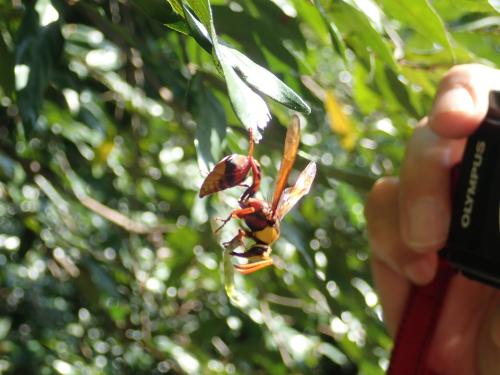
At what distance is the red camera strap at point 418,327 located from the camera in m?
0.63

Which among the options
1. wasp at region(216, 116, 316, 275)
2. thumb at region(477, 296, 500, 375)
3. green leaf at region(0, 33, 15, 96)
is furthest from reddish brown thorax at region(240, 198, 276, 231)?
thumb at region(477, 296, 500, 375)

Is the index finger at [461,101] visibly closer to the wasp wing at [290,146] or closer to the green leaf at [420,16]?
the green leaf at [420,16]

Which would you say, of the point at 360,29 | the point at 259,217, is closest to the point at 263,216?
the point at 259,217

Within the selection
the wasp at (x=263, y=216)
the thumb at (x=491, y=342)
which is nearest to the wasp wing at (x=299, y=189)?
the wasp at (x=263, y=216)

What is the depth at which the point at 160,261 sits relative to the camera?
1.19 metres

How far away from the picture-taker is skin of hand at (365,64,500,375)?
630mm

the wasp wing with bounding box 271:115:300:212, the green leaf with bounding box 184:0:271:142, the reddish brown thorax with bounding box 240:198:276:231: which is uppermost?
the green leaf with bounding box 184:0:271:142

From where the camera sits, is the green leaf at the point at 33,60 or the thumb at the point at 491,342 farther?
the thumb at the point at 491,342

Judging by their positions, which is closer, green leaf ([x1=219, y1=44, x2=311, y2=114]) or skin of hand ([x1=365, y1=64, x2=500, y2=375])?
green leaf ([x1=219, y1=44, x2=311, y2=114])

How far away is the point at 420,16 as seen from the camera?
562 millimetres

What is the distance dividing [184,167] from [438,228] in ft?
1.74

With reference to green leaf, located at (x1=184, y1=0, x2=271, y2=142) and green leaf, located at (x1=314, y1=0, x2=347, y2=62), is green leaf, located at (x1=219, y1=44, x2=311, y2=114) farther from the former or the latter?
green leaf, located at (x1=314, y1=0, x2=347, y2=62)

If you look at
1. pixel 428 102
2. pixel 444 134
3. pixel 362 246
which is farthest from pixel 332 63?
pixel 444 134

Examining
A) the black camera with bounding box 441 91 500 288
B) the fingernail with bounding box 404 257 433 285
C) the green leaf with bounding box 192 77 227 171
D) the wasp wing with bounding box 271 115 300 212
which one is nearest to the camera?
the wasp wing with bounding box 271 115 300 212
